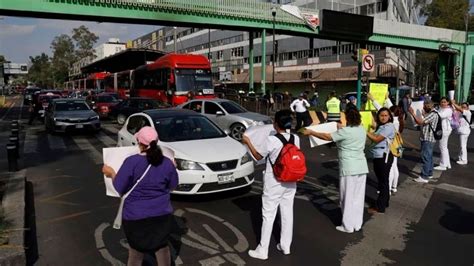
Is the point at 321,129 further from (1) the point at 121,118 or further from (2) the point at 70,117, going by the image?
(1) the point at 121,118

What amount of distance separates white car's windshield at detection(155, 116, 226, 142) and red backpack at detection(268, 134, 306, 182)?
11.7 ft

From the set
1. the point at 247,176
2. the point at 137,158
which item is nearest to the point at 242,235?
the point at 247,176

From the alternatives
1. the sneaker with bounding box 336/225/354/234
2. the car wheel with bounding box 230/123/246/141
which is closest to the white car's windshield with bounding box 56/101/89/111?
the car wheel with bounding box 230/123/246/141

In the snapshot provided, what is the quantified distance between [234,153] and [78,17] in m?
18.9

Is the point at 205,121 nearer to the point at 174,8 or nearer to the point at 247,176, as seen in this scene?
the point at 247,176

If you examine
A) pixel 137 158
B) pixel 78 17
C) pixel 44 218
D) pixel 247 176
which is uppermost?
pixel 78 17

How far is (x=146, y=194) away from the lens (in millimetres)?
3621

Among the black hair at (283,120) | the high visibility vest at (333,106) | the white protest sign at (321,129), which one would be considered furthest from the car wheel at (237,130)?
the black hair at (283,120)

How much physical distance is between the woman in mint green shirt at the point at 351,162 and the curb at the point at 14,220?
3.75 metres

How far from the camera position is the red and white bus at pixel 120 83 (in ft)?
113

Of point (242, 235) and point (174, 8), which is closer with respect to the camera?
point (242, 235)

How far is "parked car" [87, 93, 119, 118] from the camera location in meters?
25.3

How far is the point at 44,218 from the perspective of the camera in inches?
256

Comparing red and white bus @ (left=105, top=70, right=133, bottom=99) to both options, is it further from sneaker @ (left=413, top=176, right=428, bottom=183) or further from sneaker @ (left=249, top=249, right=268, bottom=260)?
sneaker @ (left=249, top=249, right=268, bottom=260)
